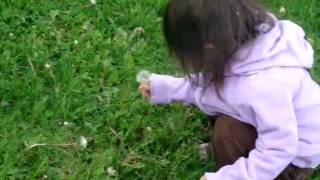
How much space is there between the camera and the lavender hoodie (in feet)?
7.27

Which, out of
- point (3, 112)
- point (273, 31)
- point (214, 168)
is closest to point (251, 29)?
point (273, 31)

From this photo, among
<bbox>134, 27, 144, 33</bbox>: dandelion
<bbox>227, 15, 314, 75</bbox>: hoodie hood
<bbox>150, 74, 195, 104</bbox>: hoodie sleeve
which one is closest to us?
<bbox>227, 15, 314, 75</bbox>: hoodie hood

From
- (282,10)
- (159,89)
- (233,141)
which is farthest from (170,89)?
(282,10)

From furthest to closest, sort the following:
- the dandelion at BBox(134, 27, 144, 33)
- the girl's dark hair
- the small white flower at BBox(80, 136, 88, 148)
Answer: the dandelion at BBox(134, 27, 144, 33)
the small white flower at BBox(80, 136, 88, 148)
the girl's dark hair

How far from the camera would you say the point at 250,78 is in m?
2.24

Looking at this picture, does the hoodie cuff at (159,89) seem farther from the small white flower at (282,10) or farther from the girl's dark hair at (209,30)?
the small white flower at (282,10)

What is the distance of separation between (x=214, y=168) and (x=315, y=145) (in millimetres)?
496

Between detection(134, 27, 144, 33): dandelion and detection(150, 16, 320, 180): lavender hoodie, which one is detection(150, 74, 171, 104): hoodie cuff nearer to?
detection(150, 16, 320, 180): lavender hoodie

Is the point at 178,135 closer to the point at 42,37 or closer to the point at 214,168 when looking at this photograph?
the point at 214,168

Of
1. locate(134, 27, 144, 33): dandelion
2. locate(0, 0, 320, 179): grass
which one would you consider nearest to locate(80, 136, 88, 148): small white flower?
locate(0, 0, 320, 179): grass

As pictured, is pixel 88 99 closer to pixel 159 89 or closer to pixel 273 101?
pixel 159 89

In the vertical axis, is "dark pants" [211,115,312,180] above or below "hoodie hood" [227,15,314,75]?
below

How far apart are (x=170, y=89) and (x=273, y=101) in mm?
527

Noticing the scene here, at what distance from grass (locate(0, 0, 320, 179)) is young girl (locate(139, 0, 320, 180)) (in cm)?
42
